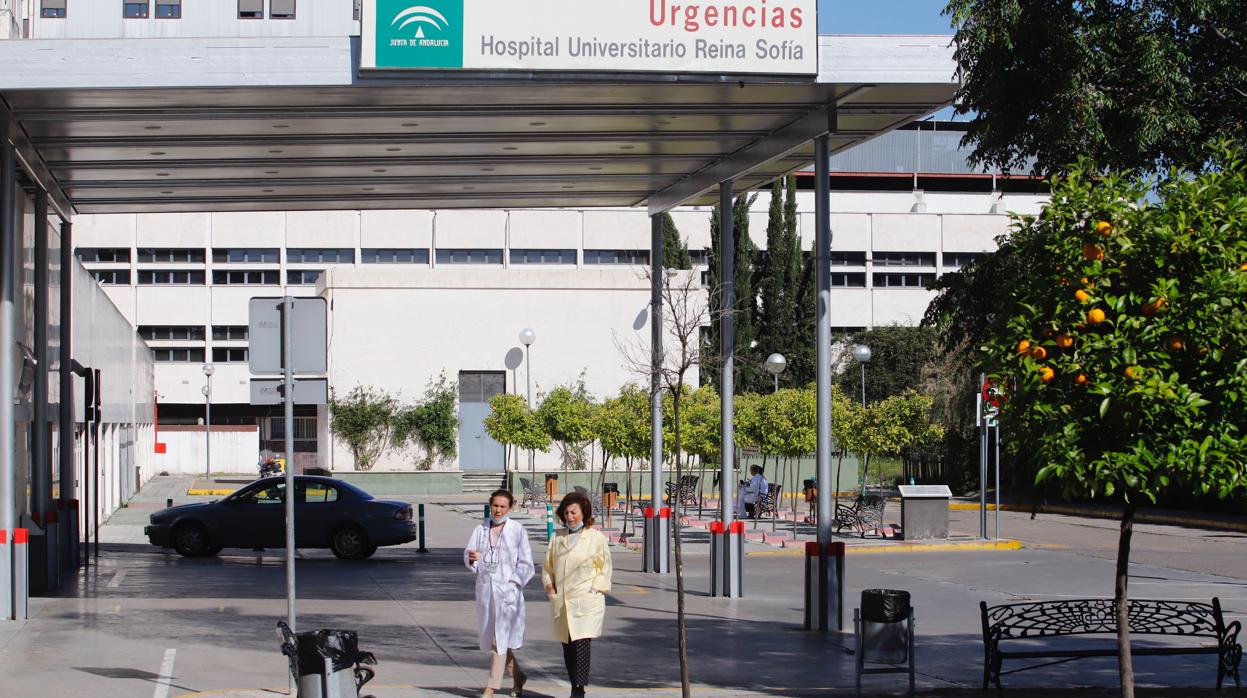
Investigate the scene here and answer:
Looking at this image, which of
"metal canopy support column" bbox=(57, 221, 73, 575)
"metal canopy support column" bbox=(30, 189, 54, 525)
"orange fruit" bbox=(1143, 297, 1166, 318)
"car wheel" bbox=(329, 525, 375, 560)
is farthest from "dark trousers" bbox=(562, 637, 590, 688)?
"car wheel" bbox=(329, 525, 375, 560)

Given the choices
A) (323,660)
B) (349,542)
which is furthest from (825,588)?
(349,542)

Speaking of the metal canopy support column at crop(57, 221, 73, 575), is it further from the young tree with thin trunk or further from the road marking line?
the road marking line

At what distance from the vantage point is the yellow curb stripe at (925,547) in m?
28.7

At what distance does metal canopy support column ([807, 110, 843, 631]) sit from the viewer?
1562 cm

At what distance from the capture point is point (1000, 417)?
8.79 m

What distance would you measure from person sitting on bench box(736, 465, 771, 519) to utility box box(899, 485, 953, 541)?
413 cm

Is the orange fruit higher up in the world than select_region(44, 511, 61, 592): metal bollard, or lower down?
higher up

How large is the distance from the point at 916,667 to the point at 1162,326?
617cm

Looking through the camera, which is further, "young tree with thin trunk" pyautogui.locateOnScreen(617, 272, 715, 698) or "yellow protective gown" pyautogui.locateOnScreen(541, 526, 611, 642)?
"yellow protective gown" pyautogui.locateOnScreen(541, 526, 611, 642)

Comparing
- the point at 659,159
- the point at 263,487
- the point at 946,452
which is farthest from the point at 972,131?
the point at 946,452

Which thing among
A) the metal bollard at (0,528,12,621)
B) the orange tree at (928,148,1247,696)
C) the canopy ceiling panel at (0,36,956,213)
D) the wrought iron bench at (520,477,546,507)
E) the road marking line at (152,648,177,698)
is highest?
the canopy ceiling panel at (0,36,956,213)

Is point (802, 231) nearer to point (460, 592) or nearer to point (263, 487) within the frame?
point (263, 487)

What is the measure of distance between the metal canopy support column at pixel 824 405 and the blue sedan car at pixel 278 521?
11.6 meters

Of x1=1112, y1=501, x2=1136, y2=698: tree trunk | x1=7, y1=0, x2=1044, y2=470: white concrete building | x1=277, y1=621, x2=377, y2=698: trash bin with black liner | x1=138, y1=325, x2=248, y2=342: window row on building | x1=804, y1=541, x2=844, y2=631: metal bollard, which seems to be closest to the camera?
x1=1112, y1=501, x2=1136, y2=698: tree trunk
